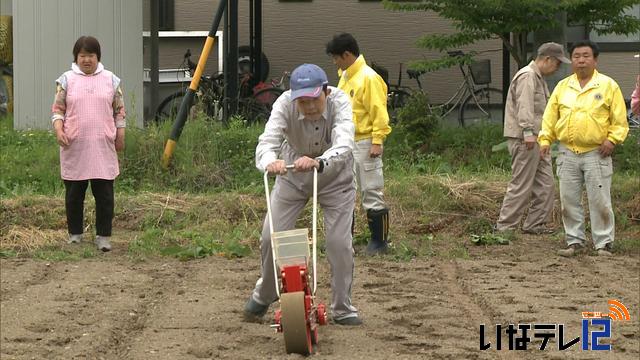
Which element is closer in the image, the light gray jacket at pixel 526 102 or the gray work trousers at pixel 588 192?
the gray work trousers at pixel 588 192

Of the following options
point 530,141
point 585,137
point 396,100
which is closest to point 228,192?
point 530,141

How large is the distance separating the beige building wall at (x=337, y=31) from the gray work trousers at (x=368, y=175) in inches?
389

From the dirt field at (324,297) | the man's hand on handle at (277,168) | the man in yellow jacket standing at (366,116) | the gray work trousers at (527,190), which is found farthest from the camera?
the gray work trousers at (527,190)

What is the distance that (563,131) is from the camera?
11359mm

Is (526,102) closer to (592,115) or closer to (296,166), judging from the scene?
(592,115)

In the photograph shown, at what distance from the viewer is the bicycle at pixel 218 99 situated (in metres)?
16.6

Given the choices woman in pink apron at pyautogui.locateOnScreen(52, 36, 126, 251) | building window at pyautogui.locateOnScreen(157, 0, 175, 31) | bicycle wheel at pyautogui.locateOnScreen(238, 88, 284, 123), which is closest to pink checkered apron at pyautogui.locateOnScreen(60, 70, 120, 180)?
woman in pink apron at pyautogui.locateOnScreen(52, 36, 126, 251)

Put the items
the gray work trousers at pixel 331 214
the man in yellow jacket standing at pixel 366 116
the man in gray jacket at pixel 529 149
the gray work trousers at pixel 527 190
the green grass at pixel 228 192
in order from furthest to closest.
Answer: the gray work trousers at pixel 527 190, the man in gray jacket at pixel 529 149, the green grass at pixel 228 192, the man in yellow jacket standing at pixel 366 116, the gray work trousers at pixel 331 214

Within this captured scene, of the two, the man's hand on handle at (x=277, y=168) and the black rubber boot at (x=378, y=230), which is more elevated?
the man's hand on handle at (x=277, y=168)

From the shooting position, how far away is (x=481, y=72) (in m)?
19.2

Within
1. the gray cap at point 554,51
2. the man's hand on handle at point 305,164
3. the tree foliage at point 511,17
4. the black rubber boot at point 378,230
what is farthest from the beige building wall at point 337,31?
the man's hand on handle at point 305,164

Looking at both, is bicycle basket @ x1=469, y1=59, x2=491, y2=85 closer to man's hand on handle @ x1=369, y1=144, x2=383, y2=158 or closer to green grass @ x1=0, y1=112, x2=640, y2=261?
green grass @ x1=0, y1=112, x2=640, y2=261

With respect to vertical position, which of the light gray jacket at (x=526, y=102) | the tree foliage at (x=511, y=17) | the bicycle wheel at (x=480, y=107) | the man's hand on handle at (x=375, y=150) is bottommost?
the bicycle wheel at (x=480, y=107)

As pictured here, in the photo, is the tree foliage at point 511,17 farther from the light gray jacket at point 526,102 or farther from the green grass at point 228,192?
the light gray jacket at point 526,102
